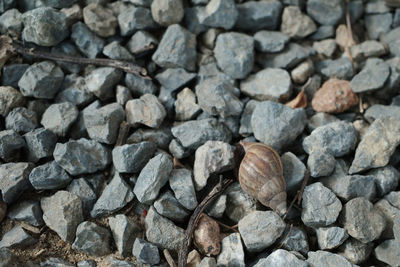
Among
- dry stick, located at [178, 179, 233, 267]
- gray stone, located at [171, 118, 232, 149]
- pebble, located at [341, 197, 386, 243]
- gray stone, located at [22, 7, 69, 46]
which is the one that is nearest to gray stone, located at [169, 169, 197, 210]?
dry stick, located at [178, 179, 233, 267]

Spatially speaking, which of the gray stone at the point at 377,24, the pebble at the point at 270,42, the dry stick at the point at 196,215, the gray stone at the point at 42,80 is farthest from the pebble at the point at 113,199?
the gray stone at the point at 377,24

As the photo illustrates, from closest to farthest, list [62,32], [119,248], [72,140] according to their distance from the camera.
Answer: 1. [119,248]
2. [72,140]
3. [62,32]

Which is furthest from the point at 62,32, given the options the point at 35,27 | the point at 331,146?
the point at 331,146

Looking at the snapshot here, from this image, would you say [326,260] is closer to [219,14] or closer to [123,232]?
[123,232]

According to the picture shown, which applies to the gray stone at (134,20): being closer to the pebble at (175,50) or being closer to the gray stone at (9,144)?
the pebble at (175,50)

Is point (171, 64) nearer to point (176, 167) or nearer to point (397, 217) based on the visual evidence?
point (176, 167)

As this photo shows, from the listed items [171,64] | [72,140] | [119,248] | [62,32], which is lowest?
[119,248]

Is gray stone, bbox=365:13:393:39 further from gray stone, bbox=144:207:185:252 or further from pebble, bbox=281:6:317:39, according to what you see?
gray stone, bbox=144:207:185:252
